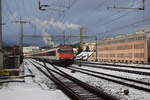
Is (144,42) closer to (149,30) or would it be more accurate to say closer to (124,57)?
(149,30)

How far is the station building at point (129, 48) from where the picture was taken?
74.1 metres

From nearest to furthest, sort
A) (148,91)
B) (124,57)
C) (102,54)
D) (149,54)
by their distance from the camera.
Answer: (148,91)
(149,54)
(124,57)
(102,54)

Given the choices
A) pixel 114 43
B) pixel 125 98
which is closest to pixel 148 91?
pixel 125 98

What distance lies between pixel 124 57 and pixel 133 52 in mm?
7252

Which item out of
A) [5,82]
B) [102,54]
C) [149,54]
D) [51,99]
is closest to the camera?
[51,99]

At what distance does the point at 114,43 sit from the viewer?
101m

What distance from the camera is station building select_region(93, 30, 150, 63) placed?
74062 mm

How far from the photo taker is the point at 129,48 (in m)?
A: 85.1

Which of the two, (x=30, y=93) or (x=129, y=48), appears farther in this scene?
(x=129, y=48)

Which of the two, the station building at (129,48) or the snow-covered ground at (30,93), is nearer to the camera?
the snow-covered ground at (30,93)

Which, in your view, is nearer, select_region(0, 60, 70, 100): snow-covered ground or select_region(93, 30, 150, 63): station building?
select_region(0, 60, 70, 100): snow-covered ground

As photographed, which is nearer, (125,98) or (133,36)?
(125,98)

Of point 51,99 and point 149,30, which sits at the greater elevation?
point 149,30

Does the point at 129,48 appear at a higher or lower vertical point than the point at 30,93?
higher
